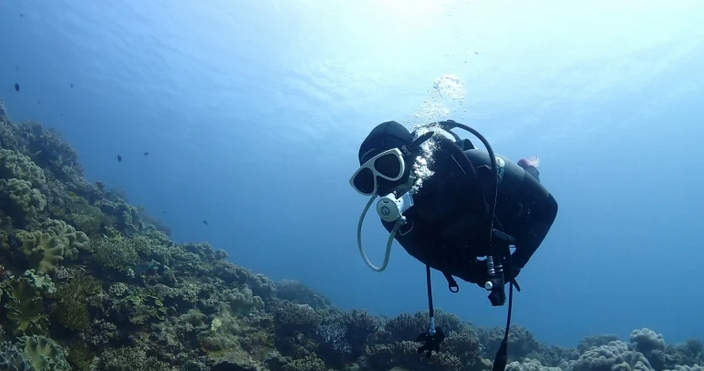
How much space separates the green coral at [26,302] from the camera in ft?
21.6

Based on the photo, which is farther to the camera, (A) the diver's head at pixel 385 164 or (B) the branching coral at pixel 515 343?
(B) the branching coral at pixel 515 343

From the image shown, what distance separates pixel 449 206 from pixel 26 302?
25.5 feet

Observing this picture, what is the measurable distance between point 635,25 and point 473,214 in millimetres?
29597

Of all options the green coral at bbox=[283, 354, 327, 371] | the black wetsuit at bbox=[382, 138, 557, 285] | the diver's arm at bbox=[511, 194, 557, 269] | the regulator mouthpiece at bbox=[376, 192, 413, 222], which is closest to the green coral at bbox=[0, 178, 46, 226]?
the green coral at bbox=[283, 354, 327, 371]

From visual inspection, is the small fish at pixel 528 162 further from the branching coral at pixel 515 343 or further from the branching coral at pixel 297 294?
the branching coral at pixel 297 294

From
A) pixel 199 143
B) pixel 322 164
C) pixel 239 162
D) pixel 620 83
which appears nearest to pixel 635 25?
pixel 620 83

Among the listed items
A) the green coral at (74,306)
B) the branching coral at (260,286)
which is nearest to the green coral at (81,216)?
the green coral at (74,306)

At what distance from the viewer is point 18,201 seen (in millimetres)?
9188

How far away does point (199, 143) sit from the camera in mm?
73312

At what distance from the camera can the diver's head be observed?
3.45 meters

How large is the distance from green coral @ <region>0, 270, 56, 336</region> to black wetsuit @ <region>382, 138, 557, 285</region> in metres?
6.90

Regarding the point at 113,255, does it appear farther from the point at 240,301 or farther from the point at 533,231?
the point at 533,231

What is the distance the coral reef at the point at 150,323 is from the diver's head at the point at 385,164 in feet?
17.8

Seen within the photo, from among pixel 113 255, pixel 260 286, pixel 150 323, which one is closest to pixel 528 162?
pixel 150 323
